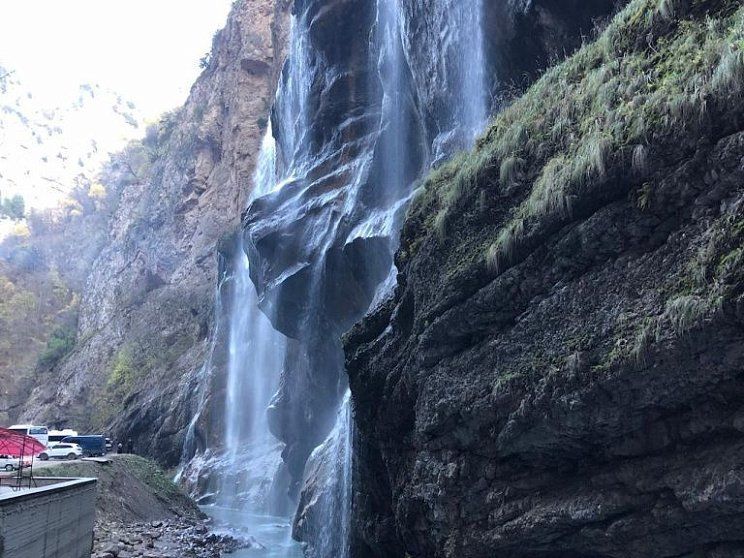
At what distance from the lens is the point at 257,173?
51.6 m

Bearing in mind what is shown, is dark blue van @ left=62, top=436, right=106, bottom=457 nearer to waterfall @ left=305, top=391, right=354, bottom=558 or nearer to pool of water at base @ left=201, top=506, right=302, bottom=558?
pool of water at base @ left=201, top=506, right=302, bottom=558

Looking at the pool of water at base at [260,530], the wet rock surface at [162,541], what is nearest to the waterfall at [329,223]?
the pool of water at base at [260,530]

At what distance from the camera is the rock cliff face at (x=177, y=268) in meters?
49.4

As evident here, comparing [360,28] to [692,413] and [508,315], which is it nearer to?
[508,315]

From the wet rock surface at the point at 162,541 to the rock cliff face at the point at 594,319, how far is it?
1035 cm

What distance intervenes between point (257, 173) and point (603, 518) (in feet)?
154

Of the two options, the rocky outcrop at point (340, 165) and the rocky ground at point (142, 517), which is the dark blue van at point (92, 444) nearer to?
the rocky ground at point (142, 517)

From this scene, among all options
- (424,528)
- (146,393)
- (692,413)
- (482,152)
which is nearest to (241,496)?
(146,393)

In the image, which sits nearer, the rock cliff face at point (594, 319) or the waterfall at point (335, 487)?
the rock cliff face at point (594, 319)

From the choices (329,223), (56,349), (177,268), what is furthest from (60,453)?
(56,349)

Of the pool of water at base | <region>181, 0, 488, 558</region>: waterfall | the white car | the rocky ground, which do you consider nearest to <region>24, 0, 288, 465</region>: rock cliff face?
the pool of water at base

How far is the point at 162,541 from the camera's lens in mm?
21000

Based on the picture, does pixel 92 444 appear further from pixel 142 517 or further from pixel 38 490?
pixel 38 490

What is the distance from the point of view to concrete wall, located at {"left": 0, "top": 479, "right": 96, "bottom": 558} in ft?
31.2
